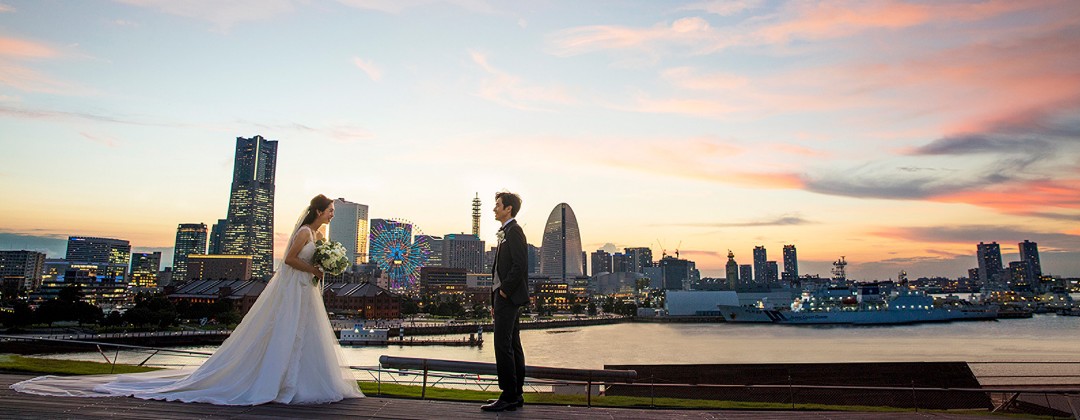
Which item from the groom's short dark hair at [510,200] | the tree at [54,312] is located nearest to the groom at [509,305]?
the groom's short dark hair at [510,200]

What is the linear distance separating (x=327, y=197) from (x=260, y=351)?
1.88 meters

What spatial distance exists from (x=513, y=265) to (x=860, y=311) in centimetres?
12038

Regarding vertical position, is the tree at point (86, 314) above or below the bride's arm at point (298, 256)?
below

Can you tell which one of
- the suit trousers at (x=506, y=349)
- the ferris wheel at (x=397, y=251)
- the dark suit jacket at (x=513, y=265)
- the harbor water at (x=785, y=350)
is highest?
the ferris wheel at (x=397, y=251)

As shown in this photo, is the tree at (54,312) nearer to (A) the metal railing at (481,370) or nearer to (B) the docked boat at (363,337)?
(B) the docked boat at (363,337)

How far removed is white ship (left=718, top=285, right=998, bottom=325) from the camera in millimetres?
106875

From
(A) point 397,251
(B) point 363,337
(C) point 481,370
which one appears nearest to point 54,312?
(B) point 363,337

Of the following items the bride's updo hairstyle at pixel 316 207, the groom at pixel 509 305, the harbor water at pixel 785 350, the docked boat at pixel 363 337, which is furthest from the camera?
the docked boat at pixel 363 337

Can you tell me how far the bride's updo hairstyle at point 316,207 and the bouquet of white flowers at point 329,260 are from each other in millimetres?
311

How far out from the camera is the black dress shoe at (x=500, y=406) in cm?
541

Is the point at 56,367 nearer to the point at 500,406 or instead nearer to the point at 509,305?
the point at 500,406

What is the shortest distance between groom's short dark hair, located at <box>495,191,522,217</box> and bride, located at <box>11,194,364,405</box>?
2.20 metres

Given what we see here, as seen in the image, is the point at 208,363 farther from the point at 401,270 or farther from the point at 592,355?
the point at 401,270

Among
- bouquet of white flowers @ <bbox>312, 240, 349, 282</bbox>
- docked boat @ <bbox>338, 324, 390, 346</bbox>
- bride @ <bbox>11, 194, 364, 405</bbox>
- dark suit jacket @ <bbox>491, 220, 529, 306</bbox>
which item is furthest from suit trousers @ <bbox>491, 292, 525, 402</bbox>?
docked boat @ <bbox>338, 324, 390, 346</bbox>
